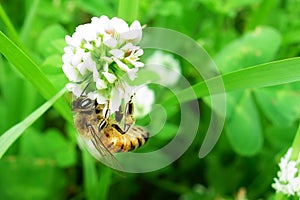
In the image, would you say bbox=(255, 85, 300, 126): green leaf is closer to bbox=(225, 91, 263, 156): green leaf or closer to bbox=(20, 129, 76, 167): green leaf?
bbox=(225, 91, 263, 156): green leaf

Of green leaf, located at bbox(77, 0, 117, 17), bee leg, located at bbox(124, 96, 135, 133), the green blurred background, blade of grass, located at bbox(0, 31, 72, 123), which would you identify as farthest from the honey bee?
green leaf, located at bbox(77, 0, 117, 17)

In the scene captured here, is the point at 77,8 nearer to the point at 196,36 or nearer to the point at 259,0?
the point at 196,36

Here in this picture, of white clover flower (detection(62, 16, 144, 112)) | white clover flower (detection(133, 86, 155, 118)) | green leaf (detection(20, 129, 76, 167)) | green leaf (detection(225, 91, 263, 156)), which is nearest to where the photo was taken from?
white clover flower (detection(62, 16, 144, 112))

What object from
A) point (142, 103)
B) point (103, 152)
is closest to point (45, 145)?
point (142, 103)

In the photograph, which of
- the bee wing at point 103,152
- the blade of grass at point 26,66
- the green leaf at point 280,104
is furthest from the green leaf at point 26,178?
the bee wing at point 103,152

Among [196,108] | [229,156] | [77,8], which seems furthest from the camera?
[77,8]

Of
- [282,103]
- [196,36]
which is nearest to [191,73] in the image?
[196,36]

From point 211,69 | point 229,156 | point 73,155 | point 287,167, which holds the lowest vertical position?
point 287,167
